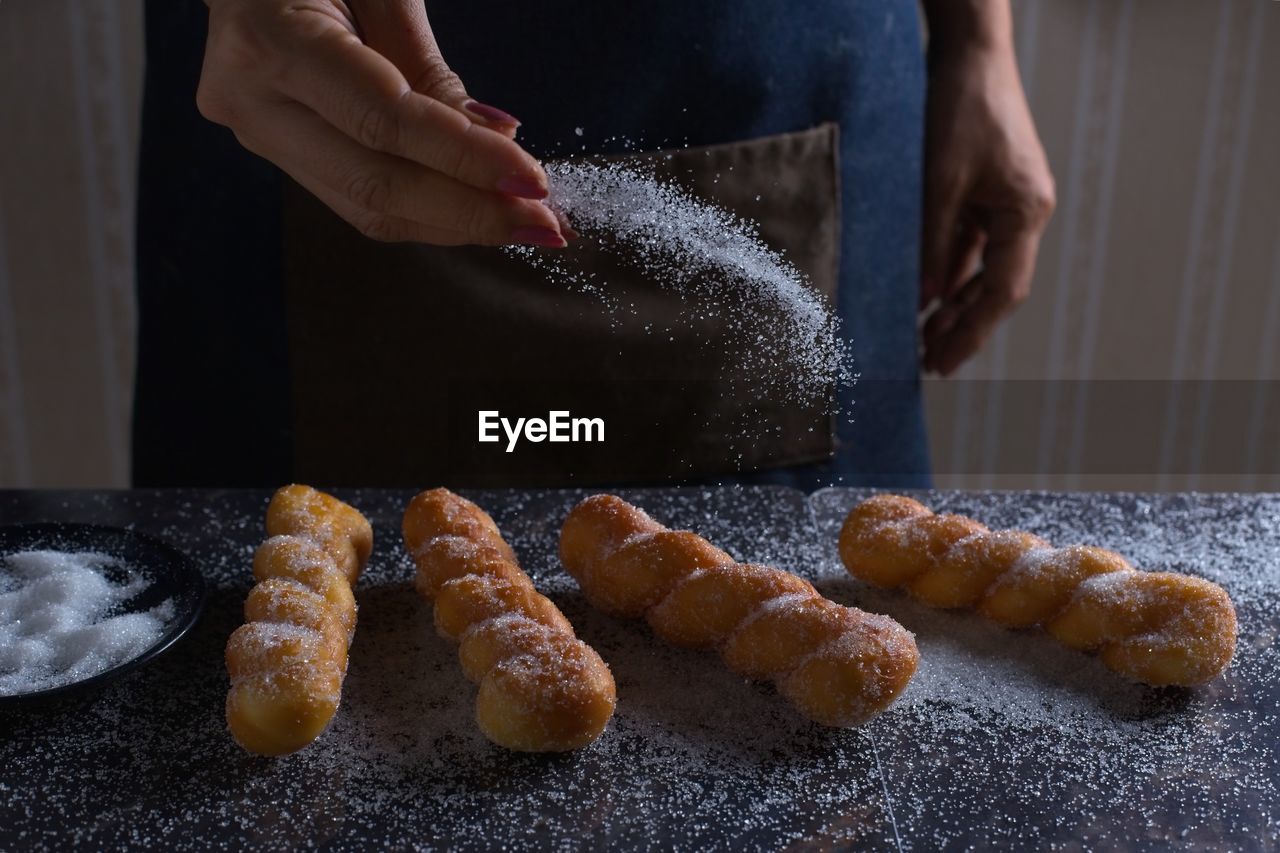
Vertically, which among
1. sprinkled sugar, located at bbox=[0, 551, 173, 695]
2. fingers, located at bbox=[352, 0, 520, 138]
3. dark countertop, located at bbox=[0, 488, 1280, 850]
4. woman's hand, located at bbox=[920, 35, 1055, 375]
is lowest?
dark countertop, located at bbox=[0, 488, 1280, 850]

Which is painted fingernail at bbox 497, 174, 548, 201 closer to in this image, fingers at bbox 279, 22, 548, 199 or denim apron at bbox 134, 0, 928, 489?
fingers at bbox 279, 22, 548, 199

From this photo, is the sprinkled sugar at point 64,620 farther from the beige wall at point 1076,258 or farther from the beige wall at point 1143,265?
the beige wall at point 1143,265

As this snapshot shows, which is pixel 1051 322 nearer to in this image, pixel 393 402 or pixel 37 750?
pixel 393 402

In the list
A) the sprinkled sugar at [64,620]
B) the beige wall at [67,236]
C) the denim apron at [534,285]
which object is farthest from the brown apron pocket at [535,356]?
the beige wall at [67,236]

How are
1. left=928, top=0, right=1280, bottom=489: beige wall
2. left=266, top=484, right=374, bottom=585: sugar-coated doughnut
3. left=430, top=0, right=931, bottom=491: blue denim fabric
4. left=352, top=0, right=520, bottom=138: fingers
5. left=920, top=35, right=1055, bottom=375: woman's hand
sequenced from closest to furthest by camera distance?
left=352, top=0, right=520, bottom=138: fingers, left=266, top=484, right=374, bottom=585: sugar-coated doughnut, left=430, top=0, right=931, bottom=491: blue denim fabric, left=920, top=35, right=1055, bottom=375: woman's hand, left=928, top=0, right=1280, bottom=489: beige wall

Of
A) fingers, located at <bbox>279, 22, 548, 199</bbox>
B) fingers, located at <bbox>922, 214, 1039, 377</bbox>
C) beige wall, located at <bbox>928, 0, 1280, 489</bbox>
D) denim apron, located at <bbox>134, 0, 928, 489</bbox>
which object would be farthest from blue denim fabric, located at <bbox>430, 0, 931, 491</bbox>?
beige wall, located at <bbox>928, 0, 1280, 489</bbox>

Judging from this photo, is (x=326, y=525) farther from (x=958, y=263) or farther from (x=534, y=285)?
(x=958, y=263)
